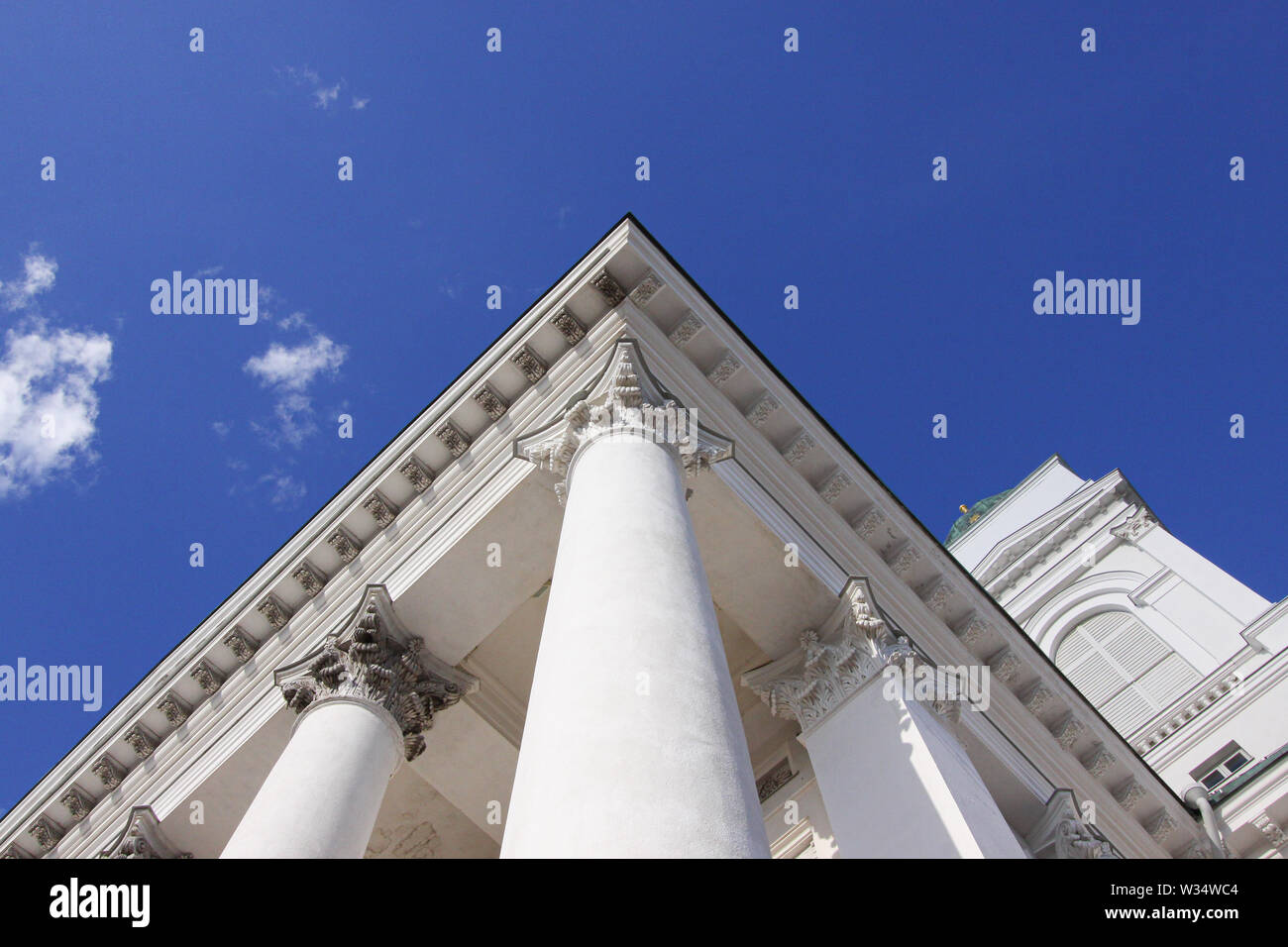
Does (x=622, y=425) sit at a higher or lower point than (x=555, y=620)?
higher

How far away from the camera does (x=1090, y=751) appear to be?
17.6m

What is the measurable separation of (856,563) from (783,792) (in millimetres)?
3525

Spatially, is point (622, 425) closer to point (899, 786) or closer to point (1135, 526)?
point (899, 786)

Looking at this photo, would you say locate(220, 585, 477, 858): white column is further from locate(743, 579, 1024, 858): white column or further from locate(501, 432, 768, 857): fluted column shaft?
locate(743, 579, 1024, 858): white column

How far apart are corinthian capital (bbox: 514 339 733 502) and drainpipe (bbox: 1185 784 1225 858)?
13.6 meters

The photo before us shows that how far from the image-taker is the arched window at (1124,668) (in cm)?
3459

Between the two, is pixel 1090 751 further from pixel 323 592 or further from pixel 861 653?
pixel 323 592

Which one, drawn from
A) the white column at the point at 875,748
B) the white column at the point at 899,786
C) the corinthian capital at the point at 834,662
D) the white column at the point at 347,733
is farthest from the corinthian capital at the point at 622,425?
the white column at the point at 899,786

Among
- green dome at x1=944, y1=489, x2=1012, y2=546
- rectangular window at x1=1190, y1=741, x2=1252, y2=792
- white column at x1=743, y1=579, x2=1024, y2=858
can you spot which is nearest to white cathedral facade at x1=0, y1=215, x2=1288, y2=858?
white column at x1=743, y1=579, x2=1024, y2=858

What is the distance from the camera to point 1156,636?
3650 cm

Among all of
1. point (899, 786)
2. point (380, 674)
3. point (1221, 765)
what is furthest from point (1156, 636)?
point (380, 674)

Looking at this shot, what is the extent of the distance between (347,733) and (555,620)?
198 inches

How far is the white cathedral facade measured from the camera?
1088cm
